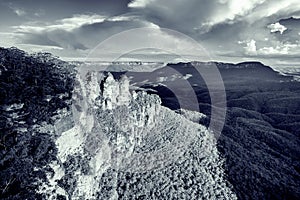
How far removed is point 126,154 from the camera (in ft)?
→ 217

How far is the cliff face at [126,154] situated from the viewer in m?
47.2

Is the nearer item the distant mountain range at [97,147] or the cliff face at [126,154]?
the distant mountain range at [97,147]

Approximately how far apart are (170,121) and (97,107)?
3711cm

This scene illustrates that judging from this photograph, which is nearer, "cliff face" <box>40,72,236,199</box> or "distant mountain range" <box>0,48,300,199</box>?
"distant mountain range" <box>0,48,300,199</box>

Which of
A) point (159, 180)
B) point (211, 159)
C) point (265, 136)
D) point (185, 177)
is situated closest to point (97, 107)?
point (159, 180)

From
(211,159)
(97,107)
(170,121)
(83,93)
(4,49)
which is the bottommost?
(211,159)

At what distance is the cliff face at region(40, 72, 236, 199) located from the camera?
47153 mm

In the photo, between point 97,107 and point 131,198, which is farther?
point 97,107

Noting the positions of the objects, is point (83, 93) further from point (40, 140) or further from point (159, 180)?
point (159, 180)

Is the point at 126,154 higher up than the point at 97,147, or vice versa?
the point at 97,147

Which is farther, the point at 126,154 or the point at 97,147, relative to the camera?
the point at 126,154

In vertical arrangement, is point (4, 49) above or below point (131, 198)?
above

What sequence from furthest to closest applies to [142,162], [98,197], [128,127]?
[128,127] < [142,162] < [98,197]

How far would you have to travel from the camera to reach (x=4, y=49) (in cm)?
6272
